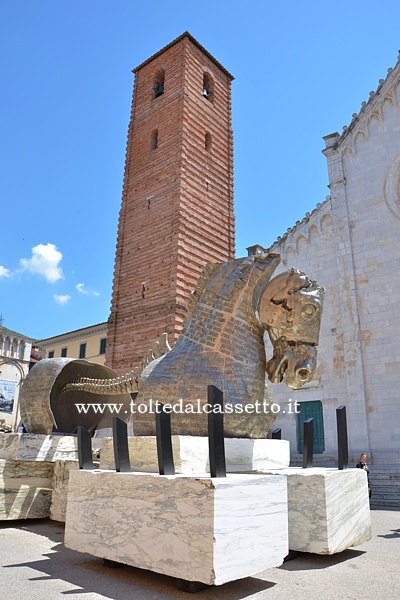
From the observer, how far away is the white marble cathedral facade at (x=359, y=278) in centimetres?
1232

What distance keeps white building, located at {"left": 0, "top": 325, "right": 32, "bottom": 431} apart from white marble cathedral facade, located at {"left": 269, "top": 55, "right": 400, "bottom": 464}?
778 inches

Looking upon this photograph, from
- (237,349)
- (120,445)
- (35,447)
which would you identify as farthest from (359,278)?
(120,445)

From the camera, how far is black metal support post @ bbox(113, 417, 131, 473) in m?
3.09

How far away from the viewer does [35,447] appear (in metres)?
5.52

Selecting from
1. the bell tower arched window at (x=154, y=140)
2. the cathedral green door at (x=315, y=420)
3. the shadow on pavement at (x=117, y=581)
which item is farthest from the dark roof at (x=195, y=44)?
the shadow on pavement at (x=117, y=581)

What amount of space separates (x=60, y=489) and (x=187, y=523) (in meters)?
3.29

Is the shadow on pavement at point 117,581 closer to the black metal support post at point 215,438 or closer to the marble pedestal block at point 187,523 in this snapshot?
the marble pedestal block at point 187,523

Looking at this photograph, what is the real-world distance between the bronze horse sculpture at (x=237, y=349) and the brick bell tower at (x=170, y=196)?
12221 millimetres

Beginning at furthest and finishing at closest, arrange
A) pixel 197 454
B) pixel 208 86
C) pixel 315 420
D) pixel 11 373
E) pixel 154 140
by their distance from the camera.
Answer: pixel 11 373, pixel 208 86, pixel 154 140, pixel 315 420, pixel 197 454

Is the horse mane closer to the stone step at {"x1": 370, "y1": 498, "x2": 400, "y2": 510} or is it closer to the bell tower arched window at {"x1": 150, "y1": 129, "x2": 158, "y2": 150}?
the stone step at {"x1": 370, "y1": 498, "x2": 400, "y2": 510}

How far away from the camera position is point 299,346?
4043 millimetres

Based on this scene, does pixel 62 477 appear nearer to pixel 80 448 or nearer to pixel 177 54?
pixel 80 448

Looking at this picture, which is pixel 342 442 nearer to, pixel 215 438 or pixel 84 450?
pixel 215 438

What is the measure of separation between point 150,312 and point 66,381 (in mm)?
11311
